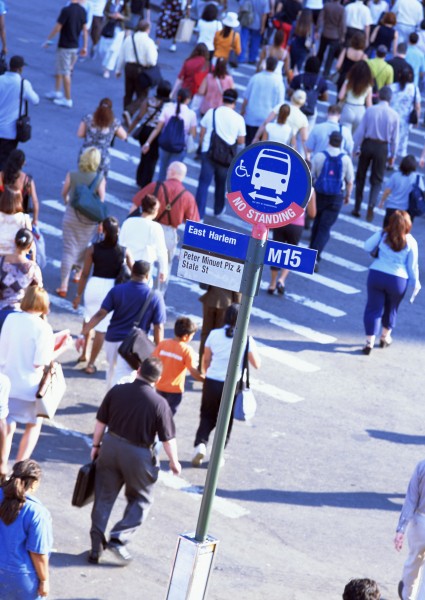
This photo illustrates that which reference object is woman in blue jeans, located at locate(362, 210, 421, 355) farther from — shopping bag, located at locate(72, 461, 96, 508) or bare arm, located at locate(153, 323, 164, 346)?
shopping bag, located at locate(72, 461, 96, 508)

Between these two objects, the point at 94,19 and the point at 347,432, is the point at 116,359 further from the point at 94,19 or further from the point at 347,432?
the point at 94,19

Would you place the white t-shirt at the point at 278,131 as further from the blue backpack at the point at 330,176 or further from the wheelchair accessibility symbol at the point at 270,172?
the wheelchair accessibility symbol at the point at 270,172

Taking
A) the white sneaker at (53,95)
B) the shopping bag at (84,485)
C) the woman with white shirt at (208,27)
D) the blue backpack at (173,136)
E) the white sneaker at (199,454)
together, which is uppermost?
the woman with white shirt at (208,27)

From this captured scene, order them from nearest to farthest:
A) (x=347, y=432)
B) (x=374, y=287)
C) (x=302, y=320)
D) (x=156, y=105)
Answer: (x=347, y=432) → (x=374, y=287) → (x=302, y=320) → (x=156, y=105)

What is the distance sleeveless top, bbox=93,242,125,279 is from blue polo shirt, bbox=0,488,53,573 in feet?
17.3

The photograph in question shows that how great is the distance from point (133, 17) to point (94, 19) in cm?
163

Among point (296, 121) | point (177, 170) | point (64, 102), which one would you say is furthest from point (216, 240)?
point (64, 102)

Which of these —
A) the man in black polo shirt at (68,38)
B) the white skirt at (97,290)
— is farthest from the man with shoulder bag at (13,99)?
the man in black polo shirt at (68,38)

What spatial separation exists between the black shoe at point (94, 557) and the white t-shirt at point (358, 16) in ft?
59.4

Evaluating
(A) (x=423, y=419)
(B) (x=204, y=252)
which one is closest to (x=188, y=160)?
(A) (x=423, y=419)

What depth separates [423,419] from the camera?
1315 cm

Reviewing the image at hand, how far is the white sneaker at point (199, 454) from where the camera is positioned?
1127cm

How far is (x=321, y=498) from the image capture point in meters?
11.1

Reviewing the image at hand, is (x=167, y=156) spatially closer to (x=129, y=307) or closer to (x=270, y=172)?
(x=129, y=307)
